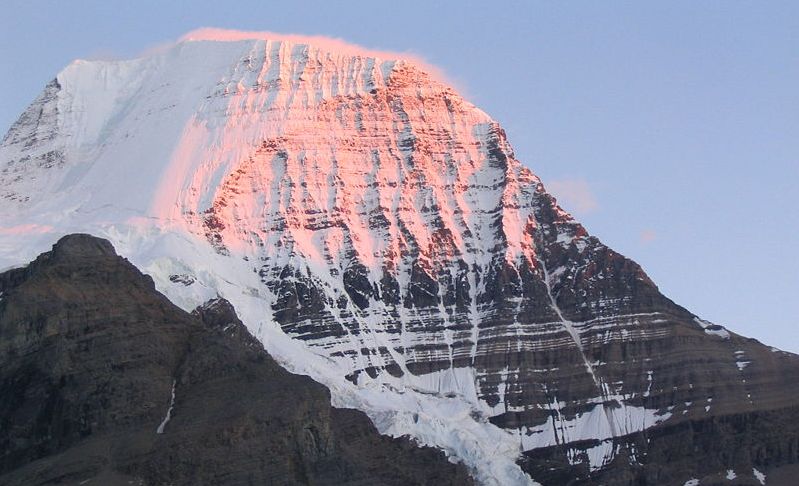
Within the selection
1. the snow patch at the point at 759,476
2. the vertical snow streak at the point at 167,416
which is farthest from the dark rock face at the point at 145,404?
the snow patch at the point at 759,476

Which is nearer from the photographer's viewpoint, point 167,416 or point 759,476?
point 167,416

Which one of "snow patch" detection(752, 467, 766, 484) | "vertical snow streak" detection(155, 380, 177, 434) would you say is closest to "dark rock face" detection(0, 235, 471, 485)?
"vertical snow streak" detection(155, 380, 177, 434)

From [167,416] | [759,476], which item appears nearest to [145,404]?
[167,416]

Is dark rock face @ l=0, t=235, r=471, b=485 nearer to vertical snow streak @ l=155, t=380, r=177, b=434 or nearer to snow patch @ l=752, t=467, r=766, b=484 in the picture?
vertical snow streak @ l=155, t=380, r=177, b=434

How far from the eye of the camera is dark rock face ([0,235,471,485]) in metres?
161

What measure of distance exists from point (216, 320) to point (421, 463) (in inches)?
968

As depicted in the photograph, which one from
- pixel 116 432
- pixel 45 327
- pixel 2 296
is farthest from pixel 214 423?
pixel 2 296

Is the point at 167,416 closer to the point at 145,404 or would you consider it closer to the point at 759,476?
the point at 145,404

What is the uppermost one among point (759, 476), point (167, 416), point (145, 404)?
point (145, 404)

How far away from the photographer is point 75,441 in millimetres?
164000

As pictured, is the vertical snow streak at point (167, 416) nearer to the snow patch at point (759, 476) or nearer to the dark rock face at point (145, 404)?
the dark rock face at point (145, 404)

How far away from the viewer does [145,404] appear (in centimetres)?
16688

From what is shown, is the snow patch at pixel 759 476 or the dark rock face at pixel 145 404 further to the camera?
the snow patch at pixel 759 476

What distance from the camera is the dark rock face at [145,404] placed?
161 metres
